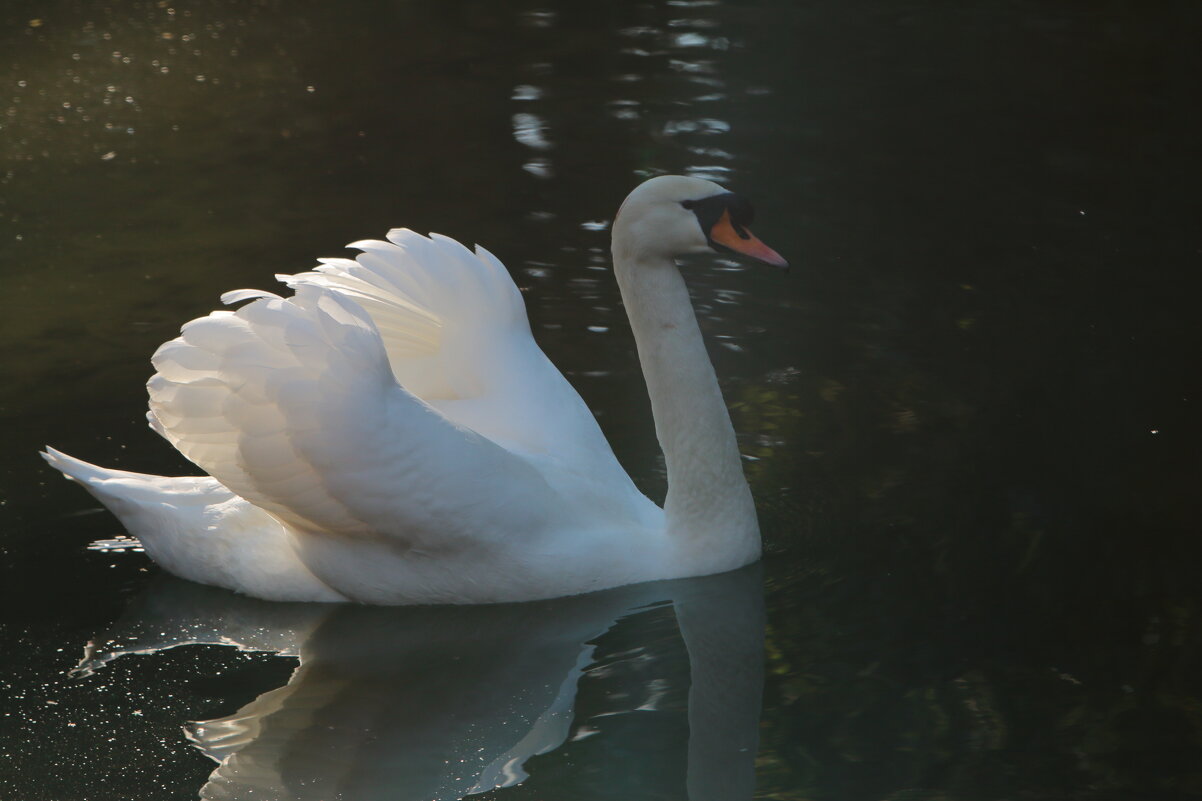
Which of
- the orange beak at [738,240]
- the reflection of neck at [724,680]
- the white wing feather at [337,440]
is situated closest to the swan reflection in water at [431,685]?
the reflection of neck at [724,680]

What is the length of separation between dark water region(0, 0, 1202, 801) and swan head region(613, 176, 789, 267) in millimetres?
1231

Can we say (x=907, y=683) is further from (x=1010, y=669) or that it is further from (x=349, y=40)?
(x=349, y=40)

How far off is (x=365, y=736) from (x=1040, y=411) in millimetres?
3525

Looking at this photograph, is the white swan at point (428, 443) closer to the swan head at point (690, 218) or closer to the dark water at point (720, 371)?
the swan head at point (690, 218)

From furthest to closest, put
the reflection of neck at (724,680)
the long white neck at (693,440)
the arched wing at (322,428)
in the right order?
the long white neck at (693,440) < the arched wing at (322,428) < the reflection of neck at (724,680)

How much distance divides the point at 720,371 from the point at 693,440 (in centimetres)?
185

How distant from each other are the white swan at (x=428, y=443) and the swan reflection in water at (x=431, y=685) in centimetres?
9

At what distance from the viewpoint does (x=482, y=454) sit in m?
5.56

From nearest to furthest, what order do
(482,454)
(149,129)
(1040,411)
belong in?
(482,454) → (1040,411) → (149,129)

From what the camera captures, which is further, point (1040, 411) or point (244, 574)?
point (1040, 411)

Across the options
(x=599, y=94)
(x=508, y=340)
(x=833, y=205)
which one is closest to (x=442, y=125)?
(x=599, y=94)

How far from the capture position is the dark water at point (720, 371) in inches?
199

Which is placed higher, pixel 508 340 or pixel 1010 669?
pixel 508 340

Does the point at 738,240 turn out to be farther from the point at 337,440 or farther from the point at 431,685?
the point at 431,685
